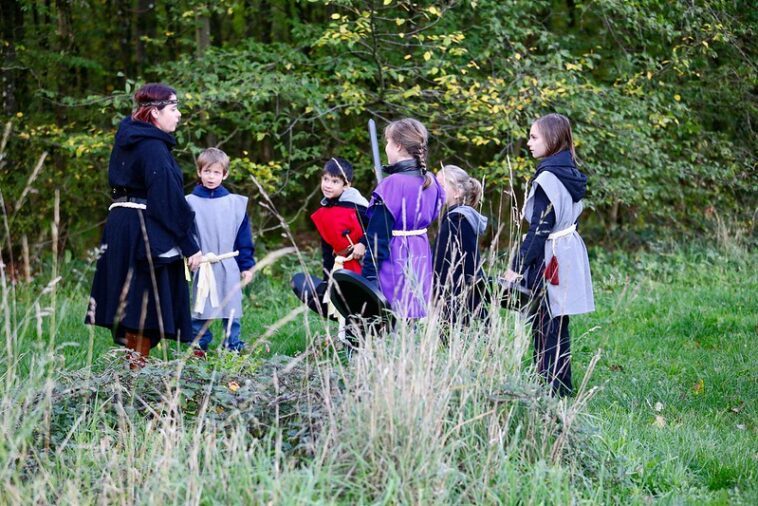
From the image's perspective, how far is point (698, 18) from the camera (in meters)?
10.8

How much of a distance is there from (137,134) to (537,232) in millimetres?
2441

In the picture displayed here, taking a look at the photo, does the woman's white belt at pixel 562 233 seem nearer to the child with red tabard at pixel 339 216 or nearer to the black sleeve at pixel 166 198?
A: the child with red tabard at pixel 339 216

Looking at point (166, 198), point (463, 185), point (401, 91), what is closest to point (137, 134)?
point (166, 198)

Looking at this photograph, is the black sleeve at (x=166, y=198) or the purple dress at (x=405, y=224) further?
the black sleeve at (x=166, y=198)

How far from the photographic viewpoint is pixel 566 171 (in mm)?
5543

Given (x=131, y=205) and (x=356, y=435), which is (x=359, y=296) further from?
(x=131, y=205)

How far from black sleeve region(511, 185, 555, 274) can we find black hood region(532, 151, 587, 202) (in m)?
0.13

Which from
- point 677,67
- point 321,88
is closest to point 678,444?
point 321,88

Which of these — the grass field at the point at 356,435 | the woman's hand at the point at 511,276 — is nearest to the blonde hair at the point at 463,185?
the woman's hand at the point at 511,276

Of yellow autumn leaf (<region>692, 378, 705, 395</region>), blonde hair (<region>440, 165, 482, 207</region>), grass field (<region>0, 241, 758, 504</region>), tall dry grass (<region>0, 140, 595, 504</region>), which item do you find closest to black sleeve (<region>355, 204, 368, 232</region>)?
blonde hair (<region>440, 165, 482, 207</region>)

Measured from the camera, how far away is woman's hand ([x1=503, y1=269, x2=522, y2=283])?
5.04 meters

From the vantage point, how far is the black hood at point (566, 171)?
18.1ft

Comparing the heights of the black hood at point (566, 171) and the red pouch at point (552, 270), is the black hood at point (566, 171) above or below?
above

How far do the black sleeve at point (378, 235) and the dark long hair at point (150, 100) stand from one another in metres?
1.45
